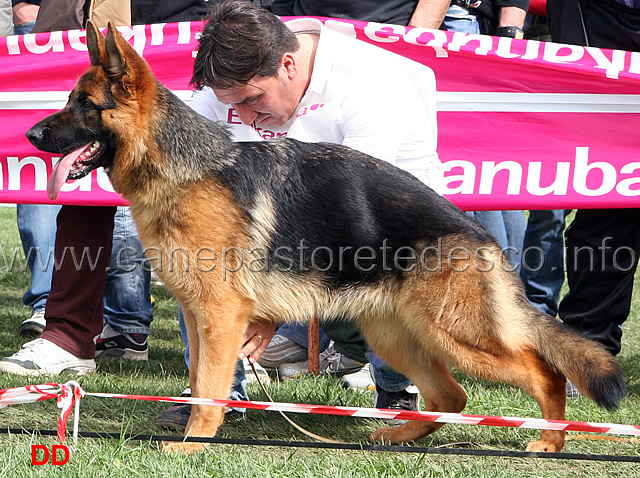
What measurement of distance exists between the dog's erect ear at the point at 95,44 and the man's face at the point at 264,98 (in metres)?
0.59

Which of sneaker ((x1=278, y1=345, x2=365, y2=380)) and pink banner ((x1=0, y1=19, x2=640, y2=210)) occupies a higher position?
pink banner ((x1=0, y1=19, x2=640, y2=210))

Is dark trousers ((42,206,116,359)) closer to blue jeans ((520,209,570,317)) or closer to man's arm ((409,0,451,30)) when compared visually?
man's arm ((409,0,451,30))

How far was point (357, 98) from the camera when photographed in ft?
11.1

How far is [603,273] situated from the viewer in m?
4.13

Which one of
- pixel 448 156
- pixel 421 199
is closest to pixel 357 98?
pixel 421 199

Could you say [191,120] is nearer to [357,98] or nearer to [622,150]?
[357,98]

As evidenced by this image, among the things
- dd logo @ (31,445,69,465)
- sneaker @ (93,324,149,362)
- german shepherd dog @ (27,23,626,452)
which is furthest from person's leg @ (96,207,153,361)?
dd logo @ (31,445,69,465)

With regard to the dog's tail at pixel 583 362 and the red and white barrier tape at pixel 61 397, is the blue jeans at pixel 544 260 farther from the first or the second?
the red and white barrier tape at pixel 61 397

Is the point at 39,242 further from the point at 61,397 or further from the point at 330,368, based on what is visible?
the point at 61,397

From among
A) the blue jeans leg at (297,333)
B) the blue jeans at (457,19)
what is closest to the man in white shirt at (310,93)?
the blue jeans leg at (297,333)

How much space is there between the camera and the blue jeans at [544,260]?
5332 mm

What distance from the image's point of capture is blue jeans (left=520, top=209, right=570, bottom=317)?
533 cm

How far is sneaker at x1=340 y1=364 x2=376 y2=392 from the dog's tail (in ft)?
4.55

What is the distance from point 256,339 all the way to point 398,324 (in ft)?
1.99
